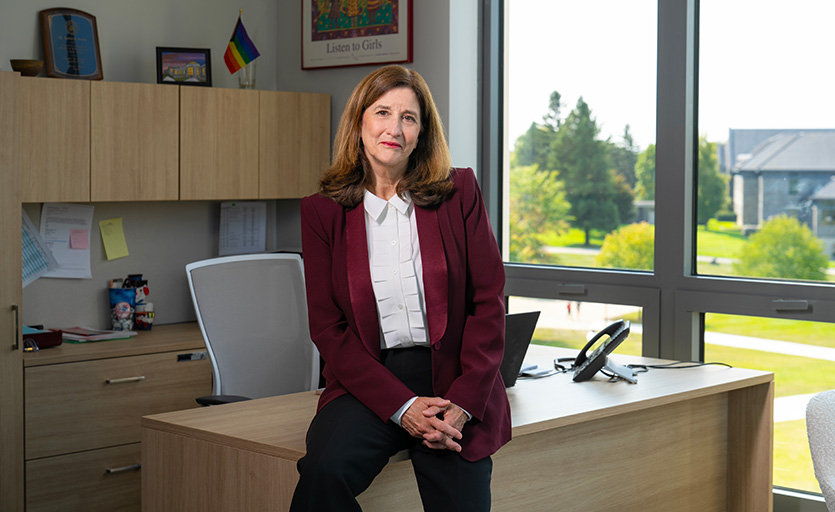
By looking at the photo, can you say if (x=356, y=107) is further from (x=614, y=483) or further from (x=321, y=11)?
(x=321, y=11)

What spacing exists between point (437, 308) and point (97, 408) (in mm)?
1822

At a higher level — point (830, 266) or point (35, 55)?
point (35, 55)

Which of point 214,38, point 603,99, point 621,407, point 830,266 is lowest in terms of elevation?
point 621,407

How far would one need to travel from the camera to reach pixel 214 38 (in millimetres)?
4059

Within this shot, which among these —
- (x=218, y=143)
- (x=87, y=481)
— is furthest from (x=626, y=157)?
(x=87, y=481)

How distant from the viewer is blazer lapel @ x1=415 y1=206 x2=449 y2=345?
1.96 metres

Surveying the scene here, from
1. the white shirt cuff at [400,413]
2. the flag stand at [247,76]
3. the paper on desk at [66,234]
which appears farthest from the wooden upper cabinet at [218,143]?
the white shirt cuff at [400,413]

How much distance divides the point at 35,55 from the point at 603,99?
2.18 metres

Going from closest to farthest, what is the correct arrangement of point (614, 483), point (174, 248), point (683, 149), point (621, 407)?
1. point (621, 407)
2. point (614, 483)
3. point (683, 149)
4. point (174, 248)

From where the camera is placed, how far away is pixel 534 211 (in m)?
3.81

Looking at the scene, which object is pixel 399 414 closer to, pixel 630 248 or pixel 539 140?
pixel 630 248

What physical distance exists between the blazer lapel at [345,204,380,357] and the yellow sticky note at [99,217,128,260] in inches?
81.4

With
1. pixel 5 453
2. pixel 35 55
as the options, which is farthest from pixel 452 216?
pixel 35 55

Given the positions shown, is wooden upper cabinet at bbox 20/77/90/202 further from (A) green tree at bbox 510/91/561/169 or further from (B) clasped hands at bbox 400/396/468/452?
(B) clasped hands at bbox 400/396/468/452
